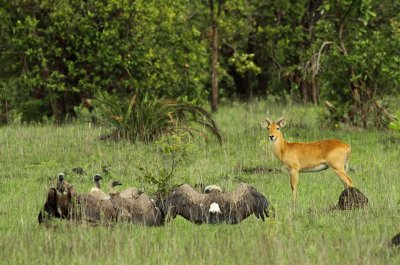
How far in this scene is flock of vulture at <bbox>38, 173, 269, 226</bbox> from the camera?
9797 millimetres

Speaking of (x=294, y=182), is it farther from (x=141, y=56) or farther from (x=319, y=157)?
(x=141, y=56)

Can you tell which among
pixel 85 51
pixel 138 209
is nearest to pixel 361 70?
pixel 85 51

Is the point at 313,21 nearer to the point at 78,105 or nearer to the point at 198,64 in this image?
the point at 198,64

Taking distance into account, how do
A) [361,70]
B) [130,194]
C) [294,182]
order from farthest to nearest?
[361,70] < [294,182] < [130,194]

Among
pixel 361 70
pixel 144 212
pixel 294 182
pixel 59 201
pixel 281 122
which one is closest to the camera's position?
pixel 59 201

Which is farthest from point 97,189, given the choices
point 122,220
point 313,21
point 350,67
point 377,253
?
point 313,21

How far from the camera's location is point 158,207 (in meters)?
10.2

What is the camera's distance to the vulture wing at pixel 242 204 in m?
9.93

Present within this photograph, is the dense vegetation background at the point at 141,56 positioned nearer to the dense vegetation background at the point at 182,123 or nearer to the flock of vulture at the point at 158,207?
the dense vegetation background at the point at 182,123

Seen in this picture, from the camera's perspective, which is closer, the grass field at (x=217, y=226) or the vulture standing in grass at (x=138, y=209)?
the grass field at (x=217, y=226)

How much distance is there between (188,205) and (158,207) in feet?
1.20

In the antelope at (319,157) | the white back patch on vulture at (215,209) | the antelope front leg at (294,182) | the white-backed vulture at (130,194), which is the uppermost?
the white-backed vulture at (130,194)

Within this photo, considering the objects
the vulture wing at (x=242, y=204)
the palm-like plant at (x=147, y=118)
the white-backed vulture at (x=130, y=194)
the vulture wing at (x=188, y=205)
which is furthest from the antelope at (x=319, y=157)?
the palm-like plant at (x=147, y=118)

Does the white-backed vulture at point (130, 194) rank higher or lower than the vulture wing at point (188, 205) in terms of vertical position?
higher
